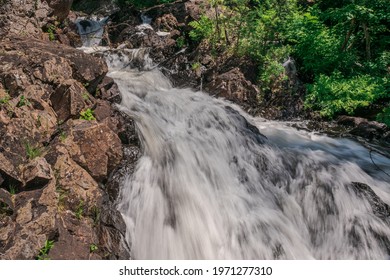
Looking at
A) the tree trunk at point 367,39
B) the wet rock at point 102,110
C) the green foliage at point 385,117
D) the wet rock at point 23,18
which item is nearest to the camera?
the wet rock at point 102,110

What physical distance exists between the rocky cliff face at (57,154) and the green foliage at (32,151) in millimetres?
15

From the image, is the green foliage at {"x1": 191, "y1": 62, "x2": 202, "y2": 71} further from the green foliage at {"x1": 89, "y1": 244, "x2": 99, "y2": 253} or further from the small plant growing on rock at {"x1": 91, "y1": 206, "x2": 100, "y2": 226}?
the green foliage at {"x1": 89, "y1": 244, "x2": 99, "y2": 253}

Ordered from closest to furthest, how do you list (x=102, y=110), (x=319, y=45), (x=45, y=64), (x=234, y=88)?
(x=45, y=64) → (x=102, y=110) → (x=234, y=88) → (x=319, y=45)

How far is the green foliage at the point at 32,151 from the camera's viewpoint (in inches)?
168

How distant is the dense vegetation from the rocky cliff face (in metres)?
6.23

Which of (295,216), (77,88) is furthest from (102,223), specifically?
(295,216)

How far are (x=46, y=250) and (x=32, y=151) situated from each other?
156 cm

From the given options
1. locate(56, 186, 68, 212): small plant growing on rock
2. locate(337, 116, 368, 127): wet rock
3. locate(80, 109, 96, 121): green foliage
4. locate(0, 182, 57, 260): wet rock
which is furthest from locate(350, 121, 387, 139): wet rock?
locate(0, 182, 57, 260): wet rock

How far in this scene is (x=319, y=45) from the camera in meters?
10.4

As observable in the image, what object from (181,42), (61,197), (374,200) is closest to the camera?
(61,197)

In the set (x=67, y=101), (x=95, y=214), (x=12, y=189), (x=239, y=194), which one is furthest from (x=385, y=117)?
(x=12, y=189)

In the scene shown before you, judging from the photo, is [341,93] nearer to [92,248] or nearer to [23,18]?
[92,248]

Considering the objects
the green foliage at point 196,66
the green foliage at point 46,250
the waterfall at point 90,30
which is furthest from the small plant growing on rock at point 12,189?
the waterfall at point 90,30

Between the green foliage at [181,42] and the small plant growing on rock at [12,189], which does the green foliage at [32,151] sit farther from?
the green foliage at [181,42]
